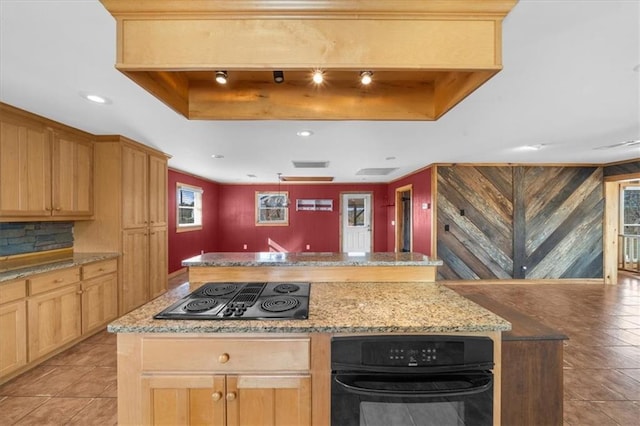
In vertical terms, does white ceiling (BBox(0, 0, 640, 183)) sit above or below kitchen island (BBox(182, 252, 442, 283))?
above

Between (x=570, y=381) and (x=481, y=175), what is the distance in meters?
3.62

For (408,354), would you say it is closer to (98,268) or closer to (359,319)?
(359,319)

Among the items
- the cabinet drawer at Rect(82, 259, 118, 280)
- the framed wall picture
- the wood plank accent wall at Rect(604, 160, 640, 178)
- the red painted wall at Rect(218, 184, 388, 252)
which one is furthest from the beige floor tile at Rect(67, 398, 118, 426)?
the wood plank accent wall at Rect(604, 160, 640, 178)

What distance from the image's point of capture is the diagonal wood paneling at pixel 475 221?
507 centimetres

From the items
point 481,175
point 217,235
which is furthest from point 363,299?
point 217,235

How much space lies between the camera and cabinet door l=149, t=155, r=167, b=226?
12.9ft

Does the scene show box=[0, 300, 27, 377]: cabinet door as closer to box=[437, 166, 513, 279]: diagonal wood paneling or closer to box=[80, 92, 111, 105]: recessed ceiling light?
box=[80, 92, 111, 105]: recessed ceiling light

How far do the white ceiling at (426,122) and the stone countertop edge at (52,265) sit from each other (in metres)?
1.39

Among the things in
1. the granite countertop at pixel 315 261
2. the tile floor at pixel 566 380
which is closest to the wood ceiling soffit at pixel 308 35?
the granite countertop at pixel 315 261

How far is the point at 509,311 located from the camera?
5.44 feet

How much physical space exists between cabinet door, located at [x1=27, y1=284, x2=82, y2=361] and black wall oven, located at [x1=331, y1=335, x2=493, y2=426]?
2761 millimetres

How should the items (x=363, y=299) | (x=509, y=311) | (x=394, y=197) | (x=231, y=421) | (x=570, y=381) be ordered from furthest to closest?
(x=394, y=197) → (x=570, y=381) → (x=509, y=311) → (x=363, y=299) → (x=231, y=421)

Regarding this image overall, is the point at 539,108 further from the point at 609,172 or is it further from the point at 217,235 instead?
the point at 217,235

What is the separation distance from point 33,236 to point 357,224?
6523 mm
